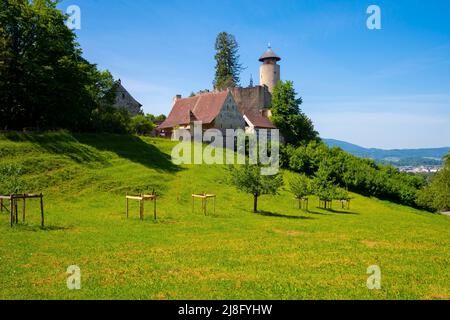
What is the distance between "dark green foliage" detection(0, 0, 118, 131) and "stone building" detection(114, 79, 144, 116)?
3323 cm

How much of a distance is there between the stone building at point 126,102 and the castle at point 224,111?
13127 millimetres

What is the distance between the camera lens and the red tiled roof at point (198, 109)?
7244cm

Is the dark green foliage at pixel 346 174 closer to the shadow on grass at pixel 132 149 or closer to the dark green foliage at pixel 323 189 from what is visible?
the dark green foliage at pixel 323 189

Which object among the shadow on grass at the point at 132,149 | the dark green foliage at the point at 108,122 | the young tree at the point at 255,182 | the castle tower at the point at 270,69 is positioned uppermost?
the castle tower at the point at 270,69

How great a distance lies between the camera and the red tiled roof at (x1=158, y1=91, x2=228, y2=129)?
72.4 m

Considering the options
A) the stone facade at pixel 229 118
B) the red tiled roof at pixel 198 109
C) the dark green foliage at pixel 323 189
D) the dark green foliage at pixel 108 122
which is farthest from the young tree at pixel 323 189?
the dark green foliage at pixel 108 122

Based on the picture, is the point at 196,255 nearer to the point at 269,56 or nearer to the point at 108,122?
the point at 108,122

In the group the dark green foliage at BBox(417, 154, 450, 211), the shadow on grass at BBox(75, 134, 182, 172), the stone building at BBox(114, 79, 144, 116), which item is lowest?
the dark green foliage at BBox(417, 154, 450, 211)

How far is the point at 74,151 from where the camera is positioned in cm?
4791

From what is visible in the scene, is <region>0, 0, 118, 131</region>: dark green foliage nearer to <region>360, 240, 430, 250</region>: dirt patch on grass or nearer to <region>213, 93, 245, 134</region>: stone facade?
<region>213, 93, 245, 134</region>: stone facade

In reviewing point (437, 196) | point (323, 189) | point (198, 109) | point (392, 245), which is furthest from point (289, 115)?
point (392, 245)

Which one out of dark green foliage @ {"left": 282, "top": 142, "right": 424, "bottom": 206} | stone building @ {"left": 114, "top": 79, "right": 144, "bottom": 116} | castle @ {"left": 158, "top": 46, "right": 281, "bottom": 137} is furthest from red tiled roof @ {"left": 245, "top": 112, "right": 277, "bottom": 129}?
stone building @ {"left": 114, "top": 79, "right": 144, "bottom": 116}

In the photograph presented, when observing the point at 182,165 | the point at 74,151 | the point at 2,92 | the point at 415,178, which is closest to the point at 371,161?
the point at 415,178
